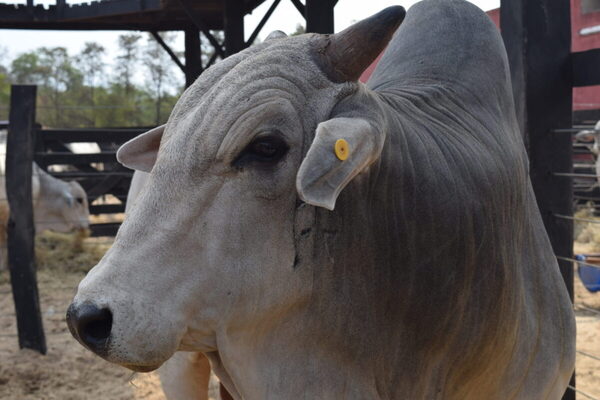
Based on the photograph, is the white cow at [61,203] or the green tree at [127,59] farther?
the green tree at [127,59]

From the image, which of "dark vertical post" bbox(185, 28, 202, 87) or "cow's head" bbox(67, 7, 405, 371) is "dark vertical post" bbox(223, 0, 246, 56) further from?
"cow's head" bbox(67, 7, 405, 371)

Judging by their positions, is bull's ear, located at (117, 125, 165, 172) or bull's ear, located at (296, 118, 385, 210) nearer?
bull's ear, located at (296, 118, 385, 210)

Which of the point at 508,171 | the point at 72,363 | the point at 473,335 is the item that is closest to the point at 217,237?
the point at 473,335

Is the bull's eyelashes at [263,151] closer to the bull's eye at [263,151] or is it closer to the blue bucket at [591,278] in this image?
the bull's eye at [263,151]

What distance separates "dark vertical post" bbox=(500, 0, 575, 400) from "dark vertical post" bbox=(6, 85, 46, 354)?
148 inches

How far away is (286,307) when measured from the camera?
1515 millimetres

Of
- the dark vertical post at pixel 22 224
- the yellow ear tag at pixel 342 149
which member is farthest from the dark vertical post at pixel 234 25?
the yellow ear tag at pixel 342 149

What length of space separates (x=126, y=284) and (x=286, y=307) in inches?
13.4

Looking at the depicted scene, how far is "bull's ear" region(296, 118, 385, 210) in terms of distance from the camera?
1.33m

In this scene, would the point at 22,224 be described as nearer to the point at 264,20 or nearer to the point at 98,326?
the point at 264,20

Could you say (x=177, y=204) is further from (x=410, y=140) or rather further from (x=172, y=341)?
(x=410, y=140)

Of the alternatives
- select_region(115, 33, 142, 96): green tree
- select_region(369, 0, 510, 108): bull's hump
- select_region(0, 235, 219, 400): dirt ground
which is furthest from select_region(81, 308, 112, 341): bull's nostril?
select_region(115, 33, 142, 96): green tree

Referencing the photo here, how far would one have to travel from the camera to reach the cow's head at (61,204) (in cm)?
966

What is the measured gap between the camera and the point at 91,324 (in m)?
1.34
